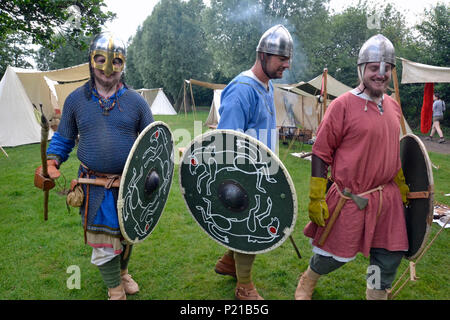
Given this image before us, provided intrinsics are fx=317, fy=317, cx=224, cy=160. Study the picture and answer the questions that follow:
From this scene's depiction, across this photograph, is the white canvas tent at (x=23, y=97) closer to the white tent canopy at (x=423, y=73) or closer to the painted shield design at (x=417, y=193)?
the white tent canopy at (x=423, y=73)

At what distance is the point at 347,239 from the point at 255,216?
0.62m

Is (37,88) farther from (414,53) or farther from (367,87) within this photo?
(414,53)

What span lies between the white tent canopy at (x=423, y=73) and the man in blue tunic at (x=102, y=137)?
15.4 ft

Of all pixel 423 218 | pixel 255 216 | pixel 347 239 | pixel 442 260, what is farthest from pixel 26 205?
pixel 442 260

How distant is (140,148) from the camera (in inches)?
80.3

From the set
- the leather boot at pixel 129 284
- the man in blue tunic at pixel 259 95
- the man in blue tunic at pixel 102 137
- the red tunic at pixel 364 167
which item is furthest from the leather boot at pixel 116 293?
the red tunic at pixel 364 167

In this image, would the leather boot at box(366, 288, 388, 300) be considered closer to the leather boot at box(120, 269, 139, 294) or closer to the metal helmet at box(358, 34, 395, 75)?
the metal helmet at box(358, 34, 395, 75)

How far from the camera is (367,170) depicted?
80.0 inches

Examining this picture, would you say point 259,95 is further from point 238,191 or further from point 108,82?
point 108,82

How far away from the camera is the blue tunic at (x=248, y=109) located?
2.05 metres

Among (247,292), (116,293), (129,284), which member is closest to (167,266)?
(129,284)

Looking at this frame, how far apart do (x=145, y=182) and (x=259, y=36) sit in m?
21.0

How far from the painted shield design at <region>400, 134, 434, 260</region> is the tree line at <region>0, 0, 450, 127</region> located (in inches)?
491

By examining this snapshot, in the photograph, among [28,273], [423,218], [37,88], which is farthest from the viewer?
[37,88]
